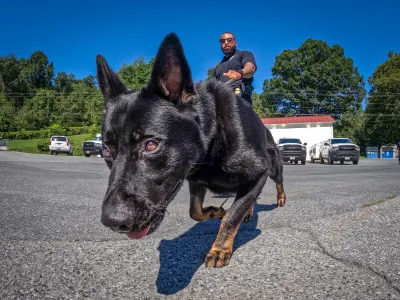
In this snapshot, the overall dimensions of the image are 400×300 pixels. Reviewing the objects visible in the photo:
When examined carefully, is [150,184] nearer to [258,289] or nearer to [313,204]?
[258,289]

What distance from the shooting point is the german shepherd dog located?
2.04 metres

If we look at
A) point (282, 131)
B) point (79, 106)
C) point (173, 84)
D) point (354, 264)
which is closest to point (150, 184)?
point (173, 84)

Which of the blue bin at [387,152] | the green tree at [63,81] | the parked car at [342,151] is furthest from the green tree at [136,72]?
the parked car at [342,151]

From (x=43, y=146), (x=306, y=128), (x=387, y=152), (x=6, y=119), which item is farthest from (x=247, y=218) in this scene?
(x=6, y=119)

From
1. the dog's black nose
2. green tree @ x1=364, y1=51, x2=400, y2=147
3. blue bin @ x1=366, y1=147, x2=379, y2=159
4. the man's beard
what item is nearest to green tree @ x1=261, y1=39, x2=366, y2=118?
green tree @ x1=364, y1=51, x2=400, y2=147

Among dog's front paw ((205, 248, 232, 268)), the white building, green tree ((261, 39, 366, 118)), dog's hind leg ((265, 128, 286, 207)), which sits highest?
green tree ((261, 39, 366, 118))

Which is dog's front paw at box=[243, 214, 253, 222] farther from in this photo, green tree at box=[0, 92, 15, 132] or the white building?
green tree at box=[0, 92, 15, 132]

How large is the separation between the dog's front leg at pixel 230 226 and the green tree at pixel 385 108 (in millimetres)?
50729

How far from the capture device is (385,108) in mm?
48438

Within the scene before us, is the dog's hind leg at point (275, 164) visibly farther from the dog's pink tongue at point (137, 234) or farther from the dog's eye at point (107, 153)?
the dog's pink tongue at point (137, 234)

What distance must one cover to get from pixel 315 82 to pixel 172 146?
6089 cm

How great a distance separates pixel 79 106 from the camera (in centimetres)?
6594

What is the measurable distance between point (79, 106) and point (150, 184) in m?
68.6

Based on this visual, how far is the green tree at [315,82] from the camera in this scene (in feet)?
190
